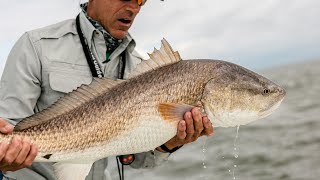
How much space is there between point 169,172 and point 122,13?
9.36 m

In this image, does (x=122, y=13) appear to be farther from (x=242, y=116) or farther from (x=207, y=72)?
(x=242, y=116)

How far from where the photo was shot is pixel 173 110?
3801 mm

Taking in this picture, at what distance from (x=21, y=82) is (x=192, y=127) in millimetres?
1397

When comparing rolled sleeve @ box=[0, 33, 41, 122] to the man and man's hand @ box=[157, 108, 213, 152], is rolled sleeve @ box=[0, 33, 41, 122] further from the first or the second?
man's hand @ box=[157, 108, 213, 152]

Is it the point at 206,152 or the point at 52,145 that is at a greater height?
the point at 206,152

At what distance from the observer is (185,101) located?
152 inches

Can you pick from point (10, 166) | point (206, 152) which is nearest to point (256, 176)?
point (206, 152)

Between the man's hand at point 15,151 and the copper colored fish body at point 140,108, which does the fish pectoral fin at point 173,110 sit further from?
the man's hand at point 15,151

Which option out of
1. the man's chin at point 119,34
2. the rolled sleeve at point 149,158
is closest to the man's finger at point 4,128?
the man's chin at point 119,34

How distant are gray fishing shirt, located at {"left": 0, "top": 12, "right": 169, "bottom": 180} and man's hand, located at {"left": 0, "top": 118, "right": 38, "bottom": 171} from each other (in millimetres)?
446

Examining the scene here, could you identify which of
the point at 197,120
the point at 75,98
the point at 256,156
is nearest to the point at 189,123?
A: the point at 197,120

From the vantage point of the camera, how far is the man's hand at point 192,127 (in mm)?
3855

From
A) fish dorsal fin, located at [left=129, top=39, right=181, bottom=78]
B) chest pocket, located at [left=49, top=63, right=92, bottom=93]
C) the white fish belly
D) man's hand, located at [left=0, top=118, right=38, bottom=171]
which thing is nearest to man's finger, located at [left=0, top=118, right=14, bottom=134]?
man's hand, located at [left=0, top=118, right=38, bottom=171]

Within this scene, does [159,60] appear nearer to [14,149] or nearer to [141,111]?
[141,111]
